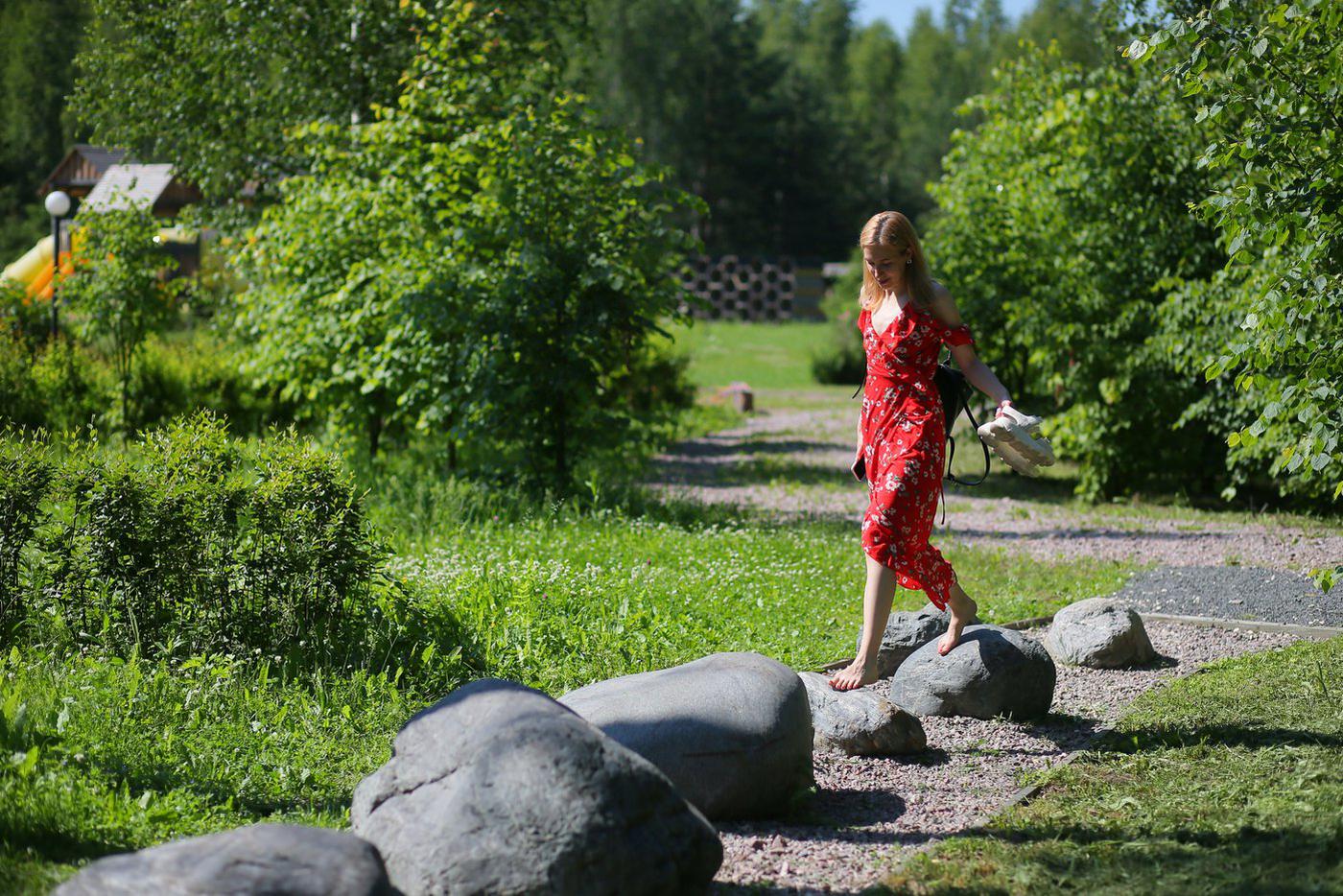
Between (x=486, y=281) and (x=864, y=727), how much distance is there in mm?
6200

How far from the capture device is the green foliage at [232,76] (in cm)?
1466

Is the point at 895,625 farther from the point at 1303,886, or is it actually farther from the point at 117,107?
the point at 117,107

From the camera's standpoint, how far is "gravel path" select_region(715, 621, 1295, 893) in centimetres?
370

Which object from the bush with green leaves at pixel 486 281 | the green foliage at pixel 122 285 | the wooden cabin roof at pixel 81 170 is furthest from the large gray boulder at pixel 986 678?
the wooden cabin roof at pixel 81 170

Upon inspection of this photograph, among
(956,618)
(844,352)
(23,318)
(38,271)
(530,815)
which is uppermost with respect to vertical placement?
(38,271)

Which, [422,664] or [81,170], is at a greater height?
[81,170]

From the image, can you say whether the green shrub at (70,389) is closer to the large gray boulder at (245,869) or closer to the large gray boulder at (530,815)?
the large gray boulder at (530,815)

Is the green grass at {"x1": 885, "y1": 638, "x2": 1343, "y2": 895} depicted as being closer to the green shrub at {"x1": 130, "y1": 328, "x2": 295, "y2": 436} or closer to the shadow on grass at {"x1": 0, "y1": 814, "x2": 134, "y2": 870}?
the shadow on grass at {"x1": 0, "y1": 814, "x2": 134, "y2": 870}

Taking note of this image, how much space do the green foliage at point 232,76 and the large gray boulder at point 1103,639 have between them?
36.0ft

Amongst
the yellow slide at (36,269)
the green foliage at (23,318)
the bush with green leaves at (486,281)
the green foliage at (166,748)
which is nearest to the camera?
the green foliage at (166,748)

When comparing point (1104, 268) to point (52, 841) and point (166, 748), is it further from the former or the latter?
point (52, 841)

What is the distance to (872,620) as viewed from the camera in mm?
4797

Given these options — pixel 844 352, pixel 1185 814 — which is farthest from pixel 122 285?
pixel 844 352

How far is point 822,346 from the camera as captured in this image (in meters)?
29.0
